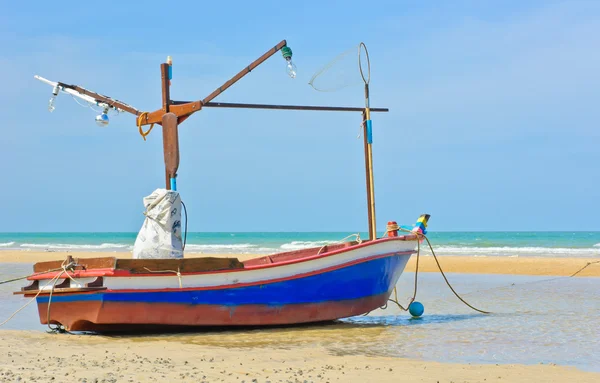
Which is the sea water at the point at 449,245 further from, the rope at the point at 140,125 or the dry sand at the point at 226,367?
the dry sand at the point at 226,367

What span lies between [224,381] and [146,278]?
10.2 ft

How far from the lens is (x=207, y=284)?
28.6ft

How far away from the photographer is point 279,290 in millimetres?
9023

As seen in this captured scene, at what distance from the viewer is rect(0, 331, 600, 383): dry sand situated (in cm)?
577

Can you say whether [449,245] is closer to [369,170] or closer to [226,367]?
[369,170]

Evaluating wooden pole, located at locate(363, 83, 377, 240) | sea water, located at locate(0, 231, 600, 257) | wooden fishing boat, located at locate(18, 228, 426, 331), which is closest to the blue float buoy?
wooden fishing boat, located at locate(18, 228, 426, 331)

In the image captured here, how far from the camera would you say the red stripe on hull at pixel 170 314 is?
8.41 m

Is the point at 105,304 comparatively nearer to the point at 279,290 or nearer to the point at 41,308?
the point at 41,308

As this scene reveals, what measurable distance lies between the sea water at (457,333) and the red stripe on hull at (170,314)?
153 millimetres

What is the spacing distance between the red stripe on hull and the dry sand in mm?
761

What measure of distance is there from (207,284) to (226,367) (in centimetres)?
253

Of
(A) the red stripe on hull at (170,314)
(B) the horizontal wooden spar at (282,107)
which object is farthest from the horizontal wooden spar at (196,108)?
(A) the red stripe on hull at (170,314)

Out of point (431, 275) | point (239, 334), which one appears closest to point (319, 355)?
point (239, 334)

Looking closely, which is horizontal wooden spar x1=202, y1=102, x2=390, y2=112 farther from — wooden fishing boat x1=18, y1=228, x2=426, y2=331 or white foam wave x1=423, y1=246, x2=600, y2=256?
white foam wave x1=423, y1=246, x2=600, y2=256
